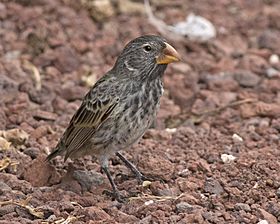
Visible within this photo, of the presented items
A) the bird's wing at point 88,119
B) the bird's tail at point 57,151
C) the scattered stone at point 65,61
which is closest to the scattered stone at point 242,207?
the bird's wing at point 88,119

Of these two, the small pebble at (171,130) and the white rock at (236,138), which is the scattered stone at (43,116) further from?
the white rock at (236,138)

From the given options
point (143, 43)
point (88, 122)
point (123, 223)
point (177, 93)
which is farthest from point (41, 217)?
point (177, 93)

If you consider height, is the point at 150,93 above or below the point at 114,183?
above

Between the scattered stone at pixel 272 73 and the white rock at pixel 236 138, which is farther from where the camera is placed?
the scattered stone at pixel 272 73

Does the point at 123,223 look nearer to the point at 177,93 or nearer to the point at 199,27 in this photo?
the point at 177,93

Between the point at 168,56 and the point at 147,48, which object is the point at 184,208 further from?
the point at 147,48

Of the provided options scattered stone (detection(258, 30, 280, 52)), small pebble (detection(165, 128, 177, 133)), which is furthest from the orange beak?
scattered stone (detection(258, 30, 280, 52))
